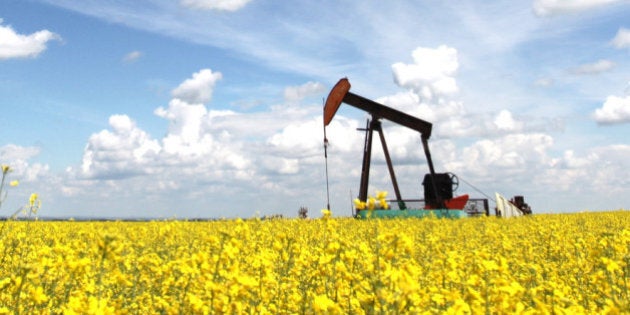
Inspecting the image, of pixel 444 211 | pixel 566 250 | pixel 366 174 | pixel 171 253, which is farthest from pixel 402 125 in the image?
pixel 171 253

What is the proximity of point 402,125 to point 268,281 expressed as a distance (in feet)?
63.8

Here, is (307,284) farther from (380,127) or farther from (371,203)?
(380,127)

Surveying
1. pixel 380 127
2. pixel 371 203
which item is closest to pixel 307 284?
pixel 371 203

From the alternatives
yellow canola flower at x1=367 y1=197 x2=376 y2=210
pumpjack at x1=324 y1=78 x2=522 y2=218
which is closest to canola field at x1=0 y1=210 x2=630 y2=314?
yellow canola flower at x1=367 y1=197 x2=376 y2=210

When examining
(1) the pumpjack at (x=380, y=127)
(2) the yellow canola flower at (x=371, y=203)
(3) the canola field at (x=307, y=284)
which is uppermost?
(1) the pumpjack at (x=380, y=127)

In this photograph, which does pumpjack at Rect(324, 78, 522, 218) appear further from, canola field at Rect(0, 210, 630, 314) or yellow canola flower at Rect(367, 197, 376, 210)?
yellow canola flower at Rect(367, 197, 376, 210)

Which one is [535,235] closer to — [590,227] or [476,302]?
[590,227]

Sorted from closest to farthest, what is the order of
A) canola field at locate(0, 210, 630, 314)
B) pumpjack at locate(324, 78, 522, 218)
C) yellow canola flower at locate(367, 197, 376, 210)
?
1. canola field at locate(0, 210, 630, 314)
2. yellow canola flower at locate(367, 197, 376, 210)
3. pumpjack at locate(324, 78, 522, 218)

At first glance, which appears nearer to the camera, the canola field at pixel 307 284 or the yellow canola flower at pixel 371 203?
the canola field at pixel 307 284

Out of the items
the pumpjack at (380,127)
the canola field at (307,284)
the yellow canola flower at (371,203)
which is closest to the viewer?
the canola field at (307,284)

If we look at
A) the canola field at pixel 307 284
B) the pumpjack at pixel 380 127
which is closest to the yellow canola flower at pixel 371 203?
the canola field at pixel 307 284

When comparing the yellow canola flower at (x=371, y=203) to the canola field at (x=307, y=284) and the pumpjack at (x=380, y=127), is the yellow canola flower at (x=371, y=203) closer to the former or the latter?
the canola field at (x=307, y=284)

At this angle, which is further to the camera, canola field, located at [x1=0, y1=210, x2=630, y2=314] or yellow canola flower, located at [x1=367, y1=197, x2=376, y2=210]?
yellow canola flower, located at [x1=367, y1=197, x2=376, y2=210]

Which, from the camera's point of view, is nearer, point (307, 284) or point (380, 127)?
point (307, 284)
